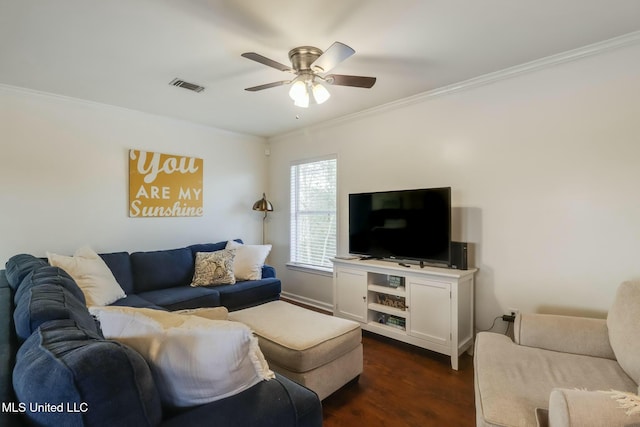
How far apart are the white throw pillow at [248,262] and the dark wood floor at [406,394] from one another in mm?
1574

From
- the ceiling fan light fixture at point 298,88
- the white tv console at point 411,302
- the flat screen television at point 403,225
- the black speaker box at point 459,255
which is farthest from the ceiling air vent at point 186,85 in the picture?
the black speaker box at point 459,255

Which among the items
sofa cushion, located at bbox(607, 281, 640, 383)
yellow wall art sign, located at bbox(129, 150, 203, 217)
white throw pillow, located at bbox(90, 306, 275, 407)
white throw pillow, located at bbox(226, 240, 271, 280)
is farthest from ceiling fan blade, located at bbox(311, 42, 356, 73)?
yellow wall art sign, located at bbox(129, 150, 203, 217)

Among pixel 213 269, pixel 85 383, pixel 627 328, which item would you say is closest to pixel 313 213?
pixel 213 269

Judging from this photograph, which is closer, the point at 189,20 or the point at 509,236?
the point at 189,20

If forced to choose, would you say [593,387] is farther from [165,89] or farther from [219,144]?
[219,144]

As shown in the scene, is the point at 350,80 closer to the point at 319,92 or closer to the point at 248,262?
the point at 319,92

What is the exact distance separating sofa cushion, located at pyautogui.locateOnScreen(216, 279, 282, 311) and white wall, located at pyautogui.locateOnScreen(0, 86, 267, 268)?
1111 mm

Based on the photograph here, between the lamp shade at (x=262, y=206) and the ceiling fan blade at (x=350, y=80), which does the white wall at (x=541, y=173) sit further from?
the lamp shade at (x=262, y=206)

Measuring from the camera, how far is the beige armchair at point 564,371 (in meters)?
1.09

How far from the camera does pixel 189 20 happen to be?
186cm

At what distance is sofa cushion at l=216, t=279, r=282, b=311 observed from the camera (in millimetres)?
3160

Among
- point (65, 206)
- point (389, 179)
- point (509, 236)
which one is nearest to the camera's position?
point (509, 236)

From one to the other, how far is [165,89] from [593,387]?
3724mm

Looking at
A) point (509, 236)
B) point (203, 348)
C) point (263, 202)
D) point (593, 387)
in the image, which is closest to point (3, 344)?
point (203, 348)
